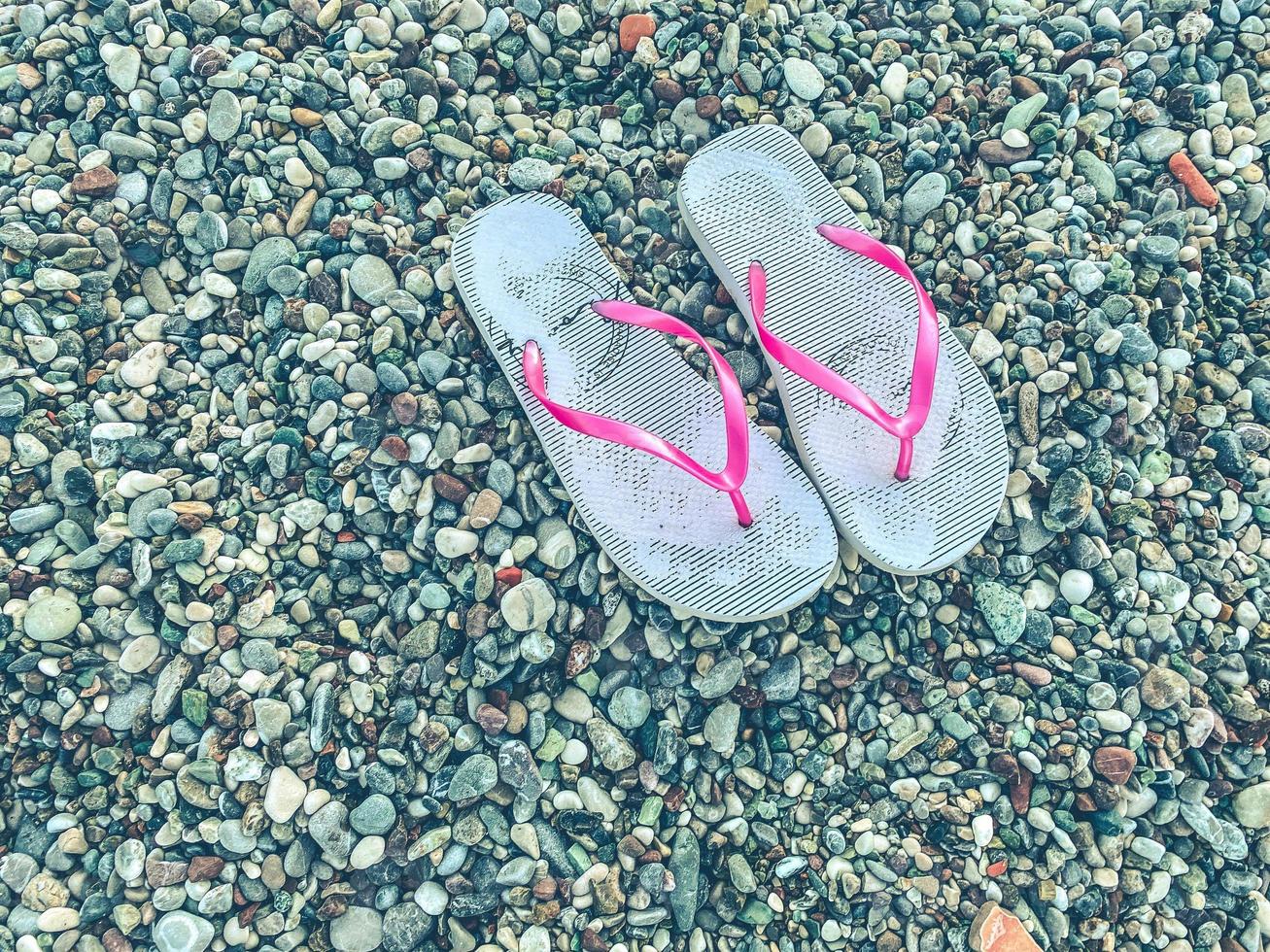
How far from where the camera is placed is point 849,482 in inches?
94.0

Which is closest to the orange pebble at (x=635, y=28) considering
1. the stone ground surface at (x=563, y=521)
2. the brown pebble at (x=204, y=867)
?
the stone ground surface at (x=563, y=521)

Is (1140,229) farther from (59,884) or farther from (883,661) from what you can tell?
(59,884)

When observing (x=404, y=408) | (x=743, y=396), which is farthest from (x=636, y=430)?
(x=404, y=408)

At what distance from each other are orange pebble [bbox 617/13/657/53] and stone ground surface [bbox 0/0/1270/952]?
0.02 metres

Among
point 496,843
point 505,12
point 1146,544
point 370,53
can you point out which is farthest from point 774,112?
point 496,843

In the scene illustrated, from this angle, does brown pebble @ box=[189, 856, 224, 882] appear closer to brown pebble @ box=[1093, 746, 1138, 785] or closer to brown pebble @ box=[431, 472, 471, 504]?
brown pebble @ box=[431, 472, 471, 504]

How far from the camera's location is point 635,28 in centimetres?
270

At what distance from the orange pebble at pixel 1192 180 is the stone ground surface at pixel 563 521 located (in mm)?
11

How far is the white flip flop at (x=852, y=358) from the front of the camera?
2287 mm

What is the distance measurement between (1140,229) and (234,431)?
2547 mm

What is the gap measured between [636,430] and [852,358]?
74 cm

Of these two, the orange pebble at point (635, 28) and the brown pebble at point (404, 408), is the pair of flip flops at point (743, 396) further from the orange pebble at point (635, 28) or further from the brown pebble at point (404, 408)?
the orange pebble at point (635, 28)

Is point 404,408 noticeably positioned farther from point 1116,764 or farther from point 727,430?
point 1116,764

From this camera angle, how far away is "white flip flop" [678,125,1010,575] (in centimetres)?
229
